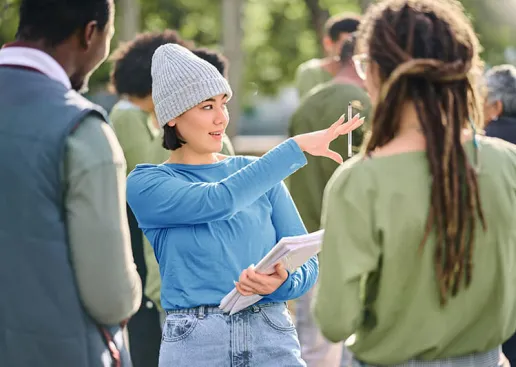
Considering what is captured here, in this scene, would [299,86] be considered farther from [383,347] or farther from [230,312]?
[383,347]

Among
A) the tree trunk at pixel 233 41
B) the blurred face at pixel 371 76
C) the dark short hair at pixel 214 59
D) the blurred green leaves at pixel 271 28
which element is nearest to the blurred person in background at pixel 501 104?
the dark short hair at pixel 214 59

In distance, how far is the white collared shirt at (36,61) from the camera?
292cm

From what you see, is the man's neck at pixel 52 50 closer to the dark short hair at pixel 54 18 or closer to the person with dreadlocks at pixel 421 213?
Result: the dark short hair at pixel 54 18

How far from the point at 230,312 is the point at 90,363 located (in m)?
0.70

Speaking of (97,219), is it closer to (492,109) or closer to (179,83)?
(179,83)

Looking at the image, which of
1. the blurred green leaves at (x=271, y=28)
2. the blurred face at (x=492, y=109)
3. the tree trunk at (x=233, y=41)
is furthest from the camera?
the blurred green leaves at (x=271, y=28)

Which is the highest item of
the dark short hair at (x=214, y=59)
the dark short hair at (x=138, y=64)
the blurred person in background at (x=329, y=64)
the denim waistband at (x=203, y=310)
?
the dark short hair at (x=214, y=59)

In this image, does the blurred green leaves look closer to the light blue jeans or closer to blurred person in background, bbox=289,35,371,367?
blurred person in background, bbox=289,35,371,367

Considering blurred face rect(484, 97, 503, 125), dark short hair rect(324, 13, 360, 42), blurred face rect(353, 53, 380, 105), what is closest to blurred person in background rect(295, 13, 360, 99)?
dark short hair rect(324, 13, 360, 42)

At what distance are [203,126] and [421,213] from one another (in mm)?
1157

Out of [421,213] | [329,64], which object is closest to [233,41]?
[329,64]

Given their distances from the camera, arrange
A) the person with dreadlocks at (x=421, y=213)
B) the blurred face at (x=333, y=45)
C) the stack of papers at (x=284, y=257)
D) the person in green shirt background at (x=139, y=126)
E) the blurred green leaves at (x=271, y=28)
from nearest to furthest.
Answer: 1. the person with dreadlocks at (x=421, y=213)
2. the stack of papers at (x=284, y=257)
3. the person in green shirt background at (x=139, y=126)
4. the blurred face at (x=333, y=45)
5. the blurred green leaves at (x=271, y=28)

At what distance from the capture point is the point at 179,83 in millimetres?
3645

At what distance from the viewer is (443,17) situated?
276 cm
